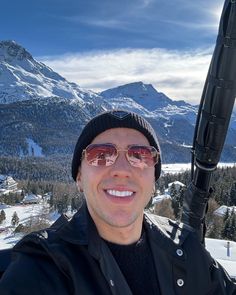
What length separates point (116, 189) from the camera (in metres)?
2.55

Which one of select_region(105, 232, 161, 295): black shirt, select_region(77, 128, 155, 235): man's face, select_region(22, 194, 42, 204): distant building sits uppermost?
select_region(77, 128, 155, 235): man's face

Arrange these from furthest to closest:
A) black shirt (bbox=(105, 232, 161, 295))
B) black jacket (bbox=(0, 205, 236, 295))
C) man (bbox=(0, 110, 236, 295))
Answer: black shirt (bbox=(105, 232, 161, 295)) < man (bbox=(0, 110, 236, 295)) < black jacket (bbox=(0, 205, 236, 295))

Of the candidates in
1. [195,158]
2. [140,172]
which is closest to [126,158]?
[140,172]

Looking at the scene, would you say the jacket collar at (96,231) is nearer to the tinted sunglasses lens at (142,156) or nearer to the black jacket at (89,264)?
the black jacket at (89,264)

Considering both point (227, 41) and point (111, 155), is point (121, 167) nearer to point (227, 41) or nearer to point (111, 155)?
point (111, 155)

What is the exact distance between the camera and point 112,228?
2605 millimetres

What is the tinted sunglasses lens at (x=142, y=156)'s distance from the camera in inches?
105

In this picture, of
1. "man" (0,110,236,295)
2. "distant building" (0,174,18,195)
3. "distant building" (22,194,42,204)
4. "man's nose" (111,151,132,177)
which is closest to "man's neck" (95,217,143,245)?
"man" (0,110,236,295)

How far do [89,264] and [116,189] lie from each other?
1.55 ft

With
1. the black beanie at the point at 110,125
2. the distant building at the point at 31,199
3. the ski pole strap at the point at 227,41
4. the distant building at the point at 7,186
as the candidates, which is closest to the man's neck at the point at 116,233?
the black beanie at the point at 110,125

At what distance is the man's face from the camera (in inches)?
100

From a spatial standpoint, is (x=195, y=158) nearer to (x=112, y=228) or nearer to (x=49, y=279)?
(x=112, y=228)

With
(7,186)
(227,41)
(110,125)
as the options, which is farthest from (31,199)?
(110,125)

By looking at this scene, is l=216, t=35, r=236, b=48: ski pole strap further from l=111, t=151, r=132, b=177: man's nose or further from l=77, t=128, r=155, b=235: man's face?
l=111, t=151, r=132, b=177: man's nose
